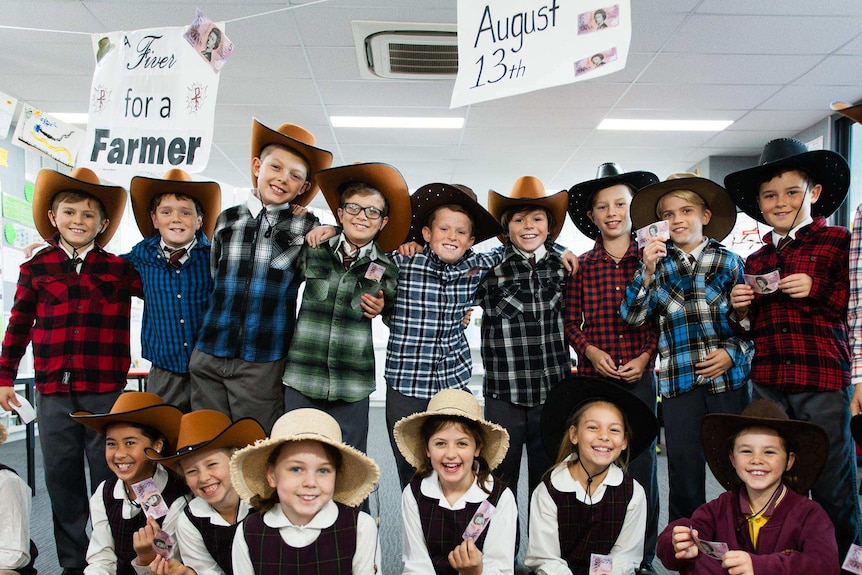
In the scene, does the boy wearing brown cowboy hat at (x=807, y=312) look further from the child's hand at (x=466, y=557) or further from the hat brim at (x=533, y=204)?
the child's hand at (x=466, y=557)

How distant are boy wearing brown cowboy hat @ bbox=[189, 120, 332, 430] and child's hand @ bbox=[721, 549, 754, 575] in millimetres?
1773

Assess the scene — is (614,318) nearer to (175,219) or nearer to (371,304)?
(371,304)

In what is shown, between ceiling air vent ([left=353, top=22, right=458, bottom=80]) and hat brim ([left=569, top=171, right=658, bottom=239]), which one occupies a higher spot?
ceiling air vent ([left=353, top=22, right=458, bottom=80])

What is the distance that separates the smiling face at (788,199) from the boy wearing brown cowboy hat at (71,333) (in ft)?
9.48

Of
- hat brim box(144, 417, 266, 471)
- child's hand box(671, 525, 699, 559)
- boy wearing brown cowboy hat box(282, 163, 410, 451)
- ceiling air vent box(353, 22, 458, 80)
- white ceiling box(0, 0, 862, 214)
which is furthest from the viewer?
A: ceiling air vent box(353, 22, 458, 80)

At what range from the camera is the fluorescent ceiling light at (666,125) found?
243 inches

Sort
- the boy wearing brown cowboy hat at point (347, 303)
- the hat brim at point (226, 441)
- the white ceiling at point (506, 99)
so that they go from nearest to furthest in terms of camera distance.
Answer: the hat brim at point (226, 441) < the boy wearing brown cowboy hat at point (347, 303) < the white ceiling at point (506, 99)

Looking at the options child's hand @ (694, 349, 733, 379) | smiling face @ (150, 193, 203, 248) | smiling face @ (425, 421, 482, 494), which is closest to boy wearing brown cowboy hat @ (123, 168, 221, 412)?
smiling face @ (150, 193, 203, 248)

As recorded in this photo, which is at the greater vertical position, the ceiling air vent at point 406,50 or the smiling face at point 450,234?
the ceiling air vent at point 406,50

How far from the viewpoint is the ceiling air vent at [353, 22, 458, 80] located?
14.2ft

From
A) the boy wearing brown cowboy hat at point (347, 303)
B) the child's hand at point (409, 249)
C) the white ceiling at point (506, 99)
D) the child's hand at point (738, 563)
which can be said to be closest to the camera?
the child's hand at point (738, 563)

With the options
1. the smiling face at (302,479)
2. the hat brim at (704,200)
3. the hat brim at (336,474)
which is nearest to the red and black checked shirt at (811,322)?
the hat brim at (704,200)

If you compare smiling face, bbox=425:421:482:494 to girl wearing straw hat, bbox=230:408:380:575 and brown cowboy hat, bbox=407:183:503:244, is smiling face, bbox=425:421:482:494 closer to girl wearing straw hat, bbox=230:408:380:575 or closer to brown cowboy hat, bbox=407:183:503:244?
girl wearing straw hat, bbox=230:408:380:575

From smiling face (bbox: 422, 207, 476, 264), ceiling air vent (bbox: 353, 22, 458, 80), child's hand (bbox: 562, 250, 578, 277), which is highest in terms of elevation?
ceiling air vent (bbox: 353, 22, 458, 80)
